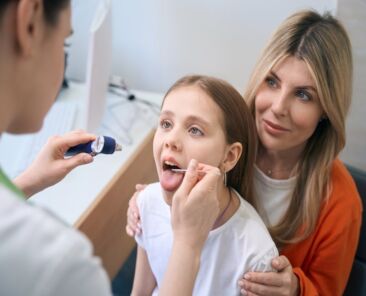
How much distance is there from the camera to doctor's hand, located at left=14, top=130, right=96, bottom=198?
2.95 ft

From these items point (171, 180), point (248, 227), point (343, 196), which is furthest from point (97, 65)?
point (343, 196)

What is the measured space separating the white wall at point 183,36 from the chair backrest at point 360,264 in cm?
69

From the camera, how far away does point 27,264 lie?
430mm

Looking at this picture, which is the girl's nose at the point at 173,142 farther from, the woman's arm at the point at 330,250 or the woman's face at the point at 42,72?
the woman's arm at the point at 330,250

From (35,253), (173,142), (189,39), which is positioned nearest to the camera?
(35,253)

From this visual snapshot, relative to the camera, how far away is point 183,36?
5.86ft

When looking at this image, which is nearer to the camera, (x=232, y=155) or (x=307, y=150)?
(x=232, y=155)

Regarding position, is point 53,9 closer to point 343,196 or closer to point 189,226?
point 189,226

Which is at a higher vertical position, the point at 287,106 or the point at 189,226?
the point at 287,106

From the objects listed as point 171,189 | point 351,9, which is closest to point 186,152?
point 171,189

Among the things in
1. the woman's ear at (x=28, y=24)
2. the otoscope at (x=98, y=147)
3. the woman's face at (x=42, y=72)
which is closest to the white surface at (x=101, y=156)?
the otoscope at (x=98, y=147)

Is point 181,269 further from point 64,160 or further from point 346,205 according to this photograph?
point 346,205

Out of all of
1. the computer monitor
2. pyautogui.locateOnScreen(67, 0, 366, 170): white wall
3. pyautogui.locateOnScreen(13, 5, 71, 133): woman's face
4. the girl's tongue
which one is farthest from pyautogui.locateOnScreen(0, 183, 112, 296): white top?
pyautogui.locateOnScreen(67, 0, 366, 170): white wall

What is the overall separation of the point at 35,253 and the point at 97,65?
3.05ft
